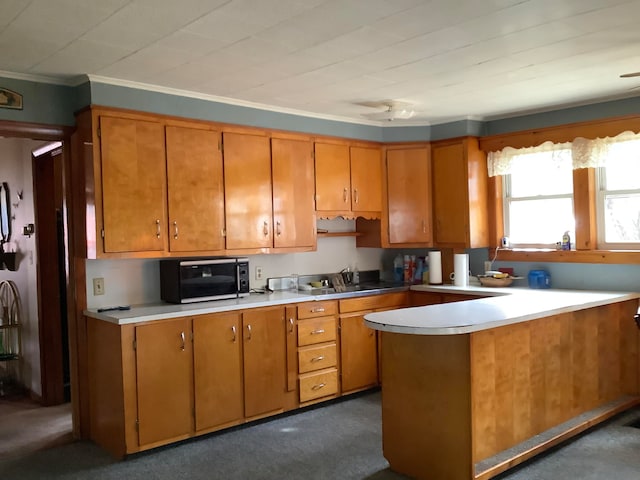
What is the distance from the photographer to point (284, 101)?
4.34 meters

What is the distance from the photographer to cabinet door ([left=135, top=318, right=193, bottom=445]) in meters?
3.55

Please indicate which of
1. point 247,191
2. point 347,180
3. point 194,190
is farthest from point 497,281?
point 194,190

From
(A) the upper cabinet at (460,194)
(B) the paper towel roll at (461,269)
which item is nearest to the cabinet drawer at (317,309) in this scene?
(B) the paper towel roll at (461,269)

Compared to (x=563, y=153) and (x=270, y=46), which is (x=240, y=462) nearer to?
(x=270, y=46)

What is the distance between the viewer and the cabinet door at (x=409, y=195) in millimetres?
5270

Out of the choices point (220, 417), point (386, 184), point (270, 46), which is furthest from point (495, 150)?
point (220, 417)

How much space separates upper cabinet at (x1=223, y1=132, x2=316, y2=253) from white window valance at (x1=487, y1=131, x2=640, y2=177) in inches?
68.7

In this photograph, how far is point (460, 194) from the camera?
5094mm

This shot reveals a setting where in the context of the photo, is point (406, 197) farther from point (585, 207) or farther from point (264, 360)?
point (264, 360)

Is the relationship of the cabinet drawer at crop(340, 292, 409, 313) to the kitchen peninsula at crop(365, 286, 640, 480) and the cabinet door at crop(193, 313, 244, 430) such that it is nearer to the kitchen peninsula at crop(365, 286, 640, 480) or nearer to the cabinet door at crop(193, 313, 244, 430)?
the cabinet door at crop(193, 313, 244, 430)

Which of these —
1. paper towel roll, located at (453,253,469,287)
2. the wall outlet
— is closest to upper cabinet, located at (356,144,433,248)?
paper towel roll, located at (453,253,469,287)

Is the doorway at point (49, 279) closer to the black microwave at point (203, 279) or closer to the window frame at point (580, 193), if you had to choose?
the black microwave at point (203, 279)

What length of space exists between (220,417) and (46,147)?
2534mm

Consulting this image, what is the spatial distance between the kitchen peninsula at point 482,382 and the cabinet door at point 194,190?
1474mm
